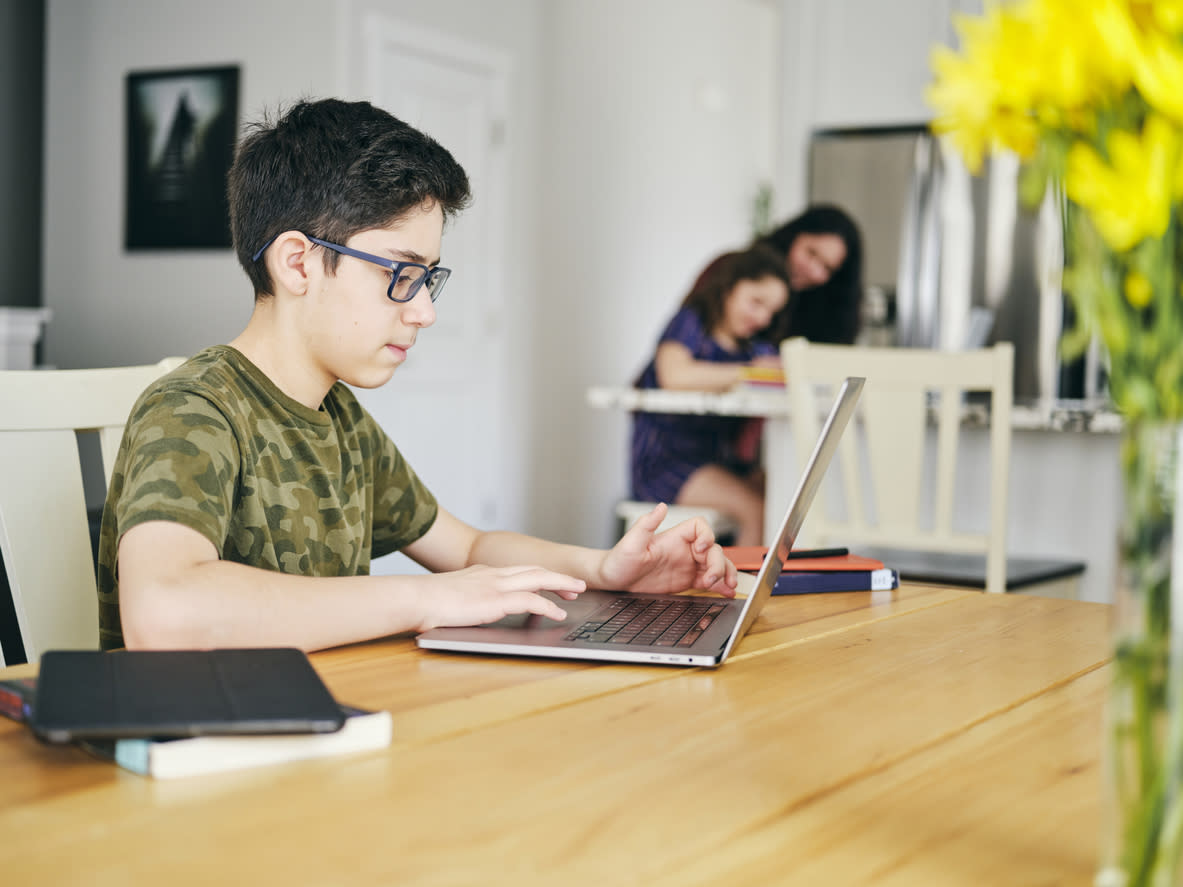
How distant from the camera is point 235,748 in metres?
0.72

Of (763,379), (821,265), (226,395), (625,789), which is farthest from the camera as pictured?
(821,265)

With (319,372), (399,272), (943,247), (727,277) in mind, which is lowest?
(319,372)

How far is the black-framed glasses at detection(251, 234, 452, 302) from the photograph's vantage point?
1.31 metres

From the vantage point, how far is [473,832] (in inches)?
25.1

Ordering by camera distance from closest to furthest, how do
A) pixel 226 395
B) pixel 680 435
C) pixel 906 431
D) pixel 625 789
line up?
1. pixel 625 789
2. pixel 226 395
3. pixel 906 431
4. pixel 680 435

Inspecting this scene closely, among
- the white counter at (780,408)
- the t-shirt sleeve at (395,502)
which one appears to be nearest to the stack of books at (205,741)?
the t-shirt sleeve at (395,502)

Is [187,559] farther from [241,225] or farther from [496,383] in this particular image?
[496,383]

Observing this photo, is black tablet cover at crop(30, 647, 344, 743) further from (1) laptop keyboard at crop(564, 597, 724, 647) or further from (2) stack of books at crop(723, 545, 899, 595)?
(2) stack of books at crop(723, 545, 899, 595)

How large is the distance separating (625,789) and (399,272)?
0.74 metres

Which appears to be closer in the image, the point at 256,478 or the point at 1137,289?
the point at 1137,289

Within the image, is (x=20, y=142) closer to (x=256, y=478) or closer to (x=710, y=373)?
(x=710, y=373)

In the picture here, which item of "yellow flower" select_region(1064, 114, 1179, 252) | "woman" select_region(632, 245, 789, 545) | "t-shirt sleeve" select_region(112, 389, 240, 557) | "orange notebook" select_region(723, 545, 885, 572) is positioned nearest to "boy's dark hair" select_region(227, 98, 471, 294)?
"t-shirt sleeve" select_region(112, 389, 240, 557)

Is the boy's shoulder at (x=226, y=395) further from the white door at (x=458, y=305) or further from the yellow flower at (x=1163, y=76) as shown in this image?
the white door at (x=458, y=305)

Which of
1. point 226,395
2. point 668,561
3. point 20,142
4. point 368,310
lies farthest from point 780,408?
point 20,142
